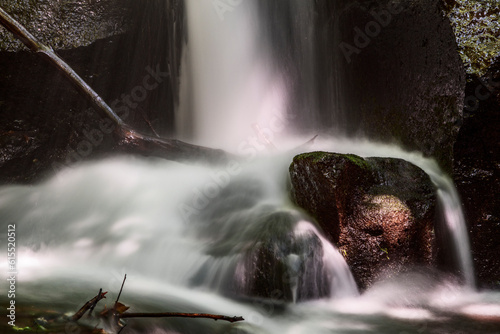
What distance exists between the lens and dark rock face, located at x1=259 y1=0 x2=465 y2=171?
4.94 meters

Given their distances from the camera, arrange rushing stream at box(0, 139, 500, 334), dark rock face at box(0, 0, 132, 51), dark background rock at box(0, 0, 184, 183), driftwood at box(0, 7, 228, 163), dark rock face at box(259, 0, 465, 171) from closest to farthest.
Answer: rushing stream at box(0, 139, 500, 334)
driftwood at box(0, 7, 228, 163)
dark rock face at box(259, 0, 465, 171)
dark rock face at box(0, 0, 132, 51)
dark background rock at box(0, 0, 184, 183)

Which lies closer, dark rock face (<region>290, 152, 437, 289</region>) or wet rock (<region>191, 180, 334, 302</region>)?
wet rock (<region>191, 180, 334, 302</region>)

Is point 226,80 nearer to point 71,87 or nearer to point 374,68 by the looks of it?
point 374,68

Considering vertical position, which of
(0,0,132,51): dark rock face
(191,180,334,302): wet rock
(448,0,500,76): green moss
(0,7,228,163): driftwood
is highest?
(0,0,132,51): dark rock face

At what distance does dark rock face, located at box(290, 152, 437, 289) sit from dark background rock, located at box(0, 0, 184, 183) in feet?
7.85

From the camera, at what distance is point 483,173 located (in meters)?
4.25

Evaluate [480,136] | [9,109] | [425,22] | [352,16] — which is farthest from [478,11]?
[9,109]

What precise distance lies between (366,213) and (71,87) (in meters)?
4.60

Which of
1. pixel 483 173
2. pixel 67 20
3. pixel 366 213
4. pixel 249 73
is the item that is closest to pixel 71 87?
pixel 67 20

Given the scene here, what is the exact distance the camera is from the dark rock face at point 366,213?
3863 mm

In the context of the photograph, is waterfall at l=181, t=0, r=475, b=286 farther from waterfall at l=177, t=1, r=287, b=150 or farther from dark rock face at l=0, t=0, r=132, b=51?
dark rock face at l=0, t=0, r=132, b=51

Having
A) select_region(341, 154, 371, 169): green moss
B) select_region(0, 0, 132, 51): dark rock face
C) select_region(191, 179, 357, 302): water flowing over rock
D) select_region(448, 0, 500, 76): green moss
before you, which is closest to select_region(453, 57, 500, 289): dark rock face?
select_region(448, 0, 500, 76): green moss

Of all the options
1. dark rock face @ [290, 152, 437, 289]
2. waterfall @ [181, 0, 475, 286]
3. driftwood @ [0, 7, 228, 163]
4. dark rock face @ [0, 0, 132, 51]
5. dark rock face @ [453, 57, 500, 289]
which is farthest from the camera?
waterfall @ [181, 0, 475, 286]

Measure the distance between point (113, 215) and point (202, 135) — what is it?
10.7 feet
